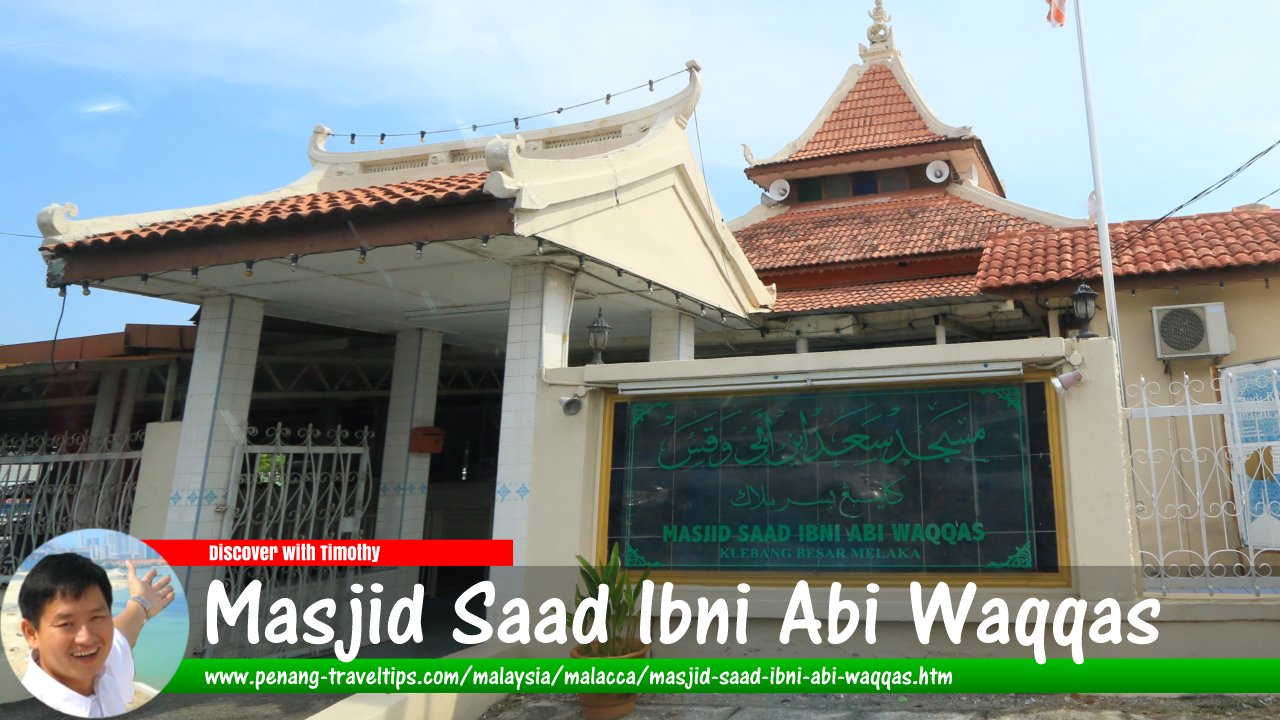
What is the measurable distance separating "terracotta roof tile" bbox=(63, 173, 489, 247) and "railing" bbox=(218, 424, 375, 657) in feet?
6.79

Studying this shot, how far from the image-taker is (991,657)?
18.5 ft

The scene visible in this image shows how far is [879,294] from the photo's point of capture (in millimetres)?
10930

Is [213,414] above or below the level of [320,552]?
above

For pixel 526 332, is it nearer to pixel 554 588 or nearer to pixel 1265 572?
pixel 554 588

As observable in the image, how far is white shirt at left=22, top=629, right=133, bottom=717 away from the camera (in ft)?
10.8

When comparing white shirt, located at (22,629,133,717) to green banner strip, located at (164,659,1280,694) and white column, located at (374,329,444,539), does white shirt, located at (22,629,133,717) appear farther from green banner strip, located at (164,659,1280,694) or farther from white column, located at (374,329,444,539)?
white column, located at (374,329,444,539)

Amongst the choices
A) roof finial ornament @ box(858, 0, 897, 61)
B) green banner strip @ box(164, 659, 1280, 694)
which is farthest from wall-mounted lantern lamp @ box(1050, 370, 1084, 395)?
roof finial ornament @ box(858, 0, 897, 61)

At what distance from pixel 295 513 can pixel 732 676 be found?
500cm

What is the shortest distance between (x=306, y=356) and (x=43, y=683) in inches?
327

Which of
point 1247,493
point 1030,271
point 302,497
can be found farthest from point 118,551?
point 1030,271

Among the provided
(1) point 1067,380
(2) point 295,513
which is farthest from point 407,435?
(1) point 1067,380

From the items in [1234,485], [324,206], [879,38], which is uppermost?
[879,38]

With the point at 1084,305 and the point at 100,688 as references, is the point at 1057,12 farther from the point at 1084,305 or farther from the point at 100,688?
the point at 100,688

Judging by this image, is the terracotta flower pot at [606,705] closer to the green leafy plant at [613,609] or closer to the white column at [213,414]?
the green leafy plant at [613,609]
